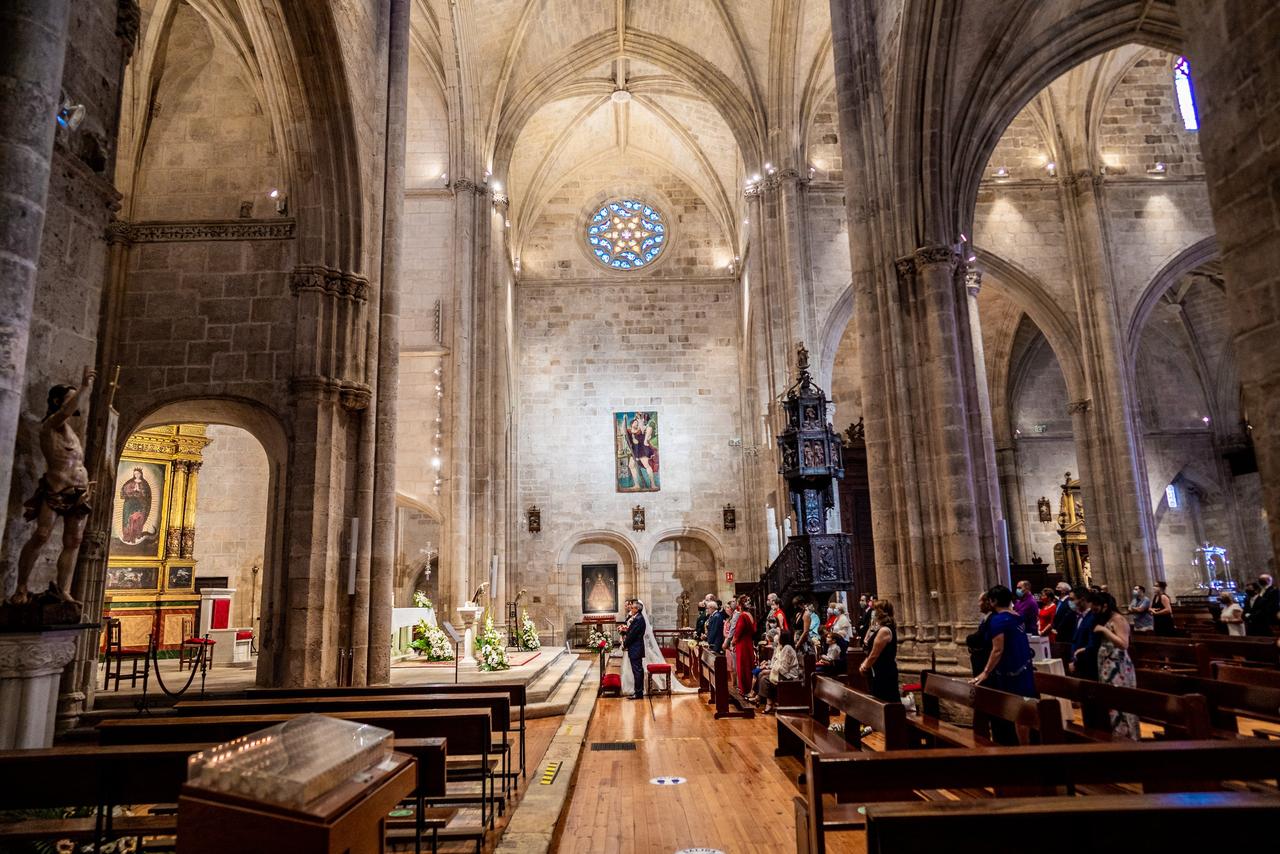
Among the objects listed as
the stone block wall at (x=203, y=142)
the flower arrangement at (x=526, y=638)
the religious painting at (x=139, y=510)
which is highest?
the stone block wall at (x=203, y=142)

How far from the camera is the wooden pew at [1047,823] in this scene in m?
1.94

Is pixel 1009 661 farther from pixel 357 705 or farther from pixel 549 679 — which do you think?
pixel 549 679

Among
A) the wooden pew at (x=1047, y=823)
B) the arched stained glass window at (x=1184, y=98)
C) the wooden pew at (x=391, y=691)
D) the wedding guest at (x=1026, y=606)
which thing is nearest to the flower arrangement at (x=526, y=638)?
the wedding guest at (x=1026, y=606)

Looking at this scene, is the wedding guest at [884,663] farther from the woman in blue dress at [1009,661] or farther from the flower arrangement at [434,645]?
the flower arrangement at [434,645]

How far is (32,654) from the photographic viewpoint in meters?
4.21

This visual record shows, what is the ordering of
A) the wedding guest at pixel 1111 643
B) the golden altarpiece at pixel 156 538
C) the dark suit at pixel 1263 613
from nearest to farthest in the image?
the wedding guest at pixel 1111 643, the dark suit at pixel 1263 613, the golden altarpiece at pixel 156 538

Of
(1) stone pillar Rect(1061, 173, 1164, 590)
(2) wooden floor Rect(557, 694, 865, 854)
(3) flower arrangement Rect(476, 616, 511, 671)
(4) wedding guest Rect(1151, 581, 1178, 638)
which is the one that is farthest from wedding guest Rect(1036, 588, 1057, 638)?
(3) flower arrangement Rect(476, 616, 511, 671)

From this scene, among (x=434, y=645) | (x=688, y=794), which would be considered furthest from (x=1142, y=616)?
(x=434, y=645)

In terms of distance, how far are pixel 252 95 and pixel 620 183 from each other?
16.6m

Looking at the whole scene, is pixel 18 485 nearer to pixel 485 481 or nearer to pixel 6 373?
pixel 6 373

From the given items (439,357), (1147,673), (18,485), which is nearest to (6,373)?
(18,485)

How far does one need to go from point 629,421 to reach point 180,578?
42.4 feet

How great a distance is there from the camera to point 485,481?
17.8 meters

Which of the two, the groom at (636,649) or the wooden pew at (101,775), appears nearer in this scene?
the wooden pew at (101,775)
